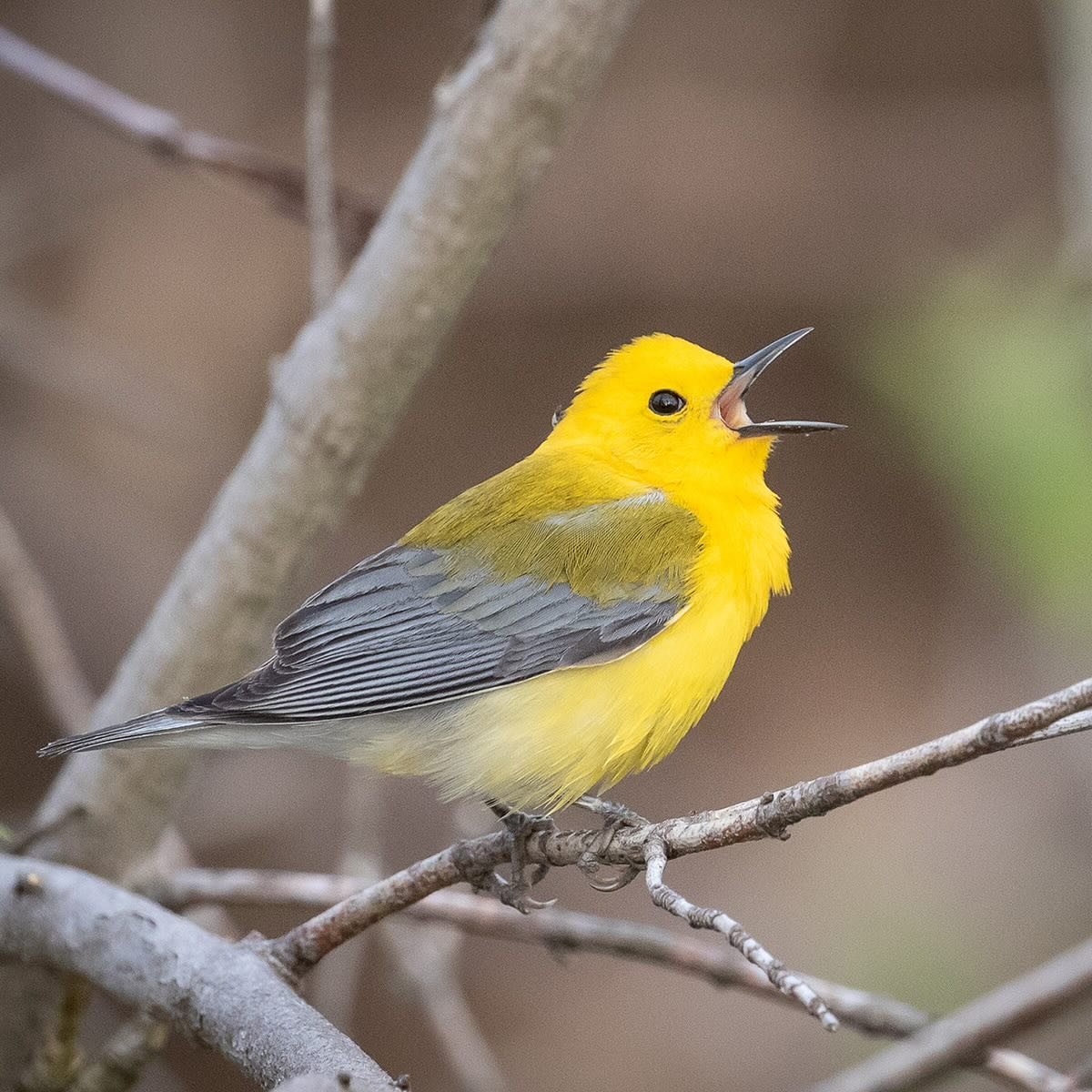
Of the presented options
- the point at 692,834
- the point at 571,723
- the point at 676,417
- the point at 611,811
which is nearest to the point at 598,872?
the point at 611,811

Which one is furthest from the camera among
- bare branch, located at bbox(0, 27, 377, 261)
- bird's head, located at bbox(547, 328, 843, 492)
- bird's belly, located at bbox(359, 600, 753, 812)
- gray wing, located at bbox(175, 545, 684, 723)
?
bare branch, located at bbox(0, 27, 377, 261)

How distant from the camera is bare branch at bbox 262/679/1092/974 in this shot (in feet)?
5.51

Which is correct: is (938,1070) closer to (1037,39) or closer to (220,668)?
(220,668)

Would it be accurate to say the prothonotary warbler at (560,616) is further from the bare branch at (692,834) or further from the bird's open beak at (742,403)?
the bare branch at (692,834)

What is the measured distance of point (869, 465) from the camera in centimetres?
675

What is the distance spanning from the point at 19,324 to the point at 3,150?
1.00 m

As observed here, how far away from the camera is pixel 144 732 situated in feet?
9.32

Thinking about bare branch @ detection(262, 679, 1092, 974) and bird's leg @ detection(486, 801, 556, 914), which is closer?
bare branch @ detection(262, 679, 1092, 974)


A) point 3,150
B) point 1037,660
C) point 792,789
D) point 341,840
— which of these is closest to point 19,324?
point 3,150

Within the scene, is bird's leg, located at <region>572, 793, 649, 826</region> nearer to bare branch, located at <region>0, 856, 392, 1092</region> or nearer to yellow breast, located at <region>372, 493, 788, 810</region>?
yellow breast, located at <region>372, 493, 788, 810</region>

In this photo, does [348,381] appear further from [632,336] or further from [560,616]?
[632,336]

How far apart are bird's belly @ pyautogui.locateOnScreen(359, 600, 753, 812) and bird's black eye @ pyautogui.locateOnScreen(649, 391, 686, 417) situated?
45cm

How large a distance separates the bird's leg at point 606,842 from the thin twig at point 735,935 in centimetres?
22

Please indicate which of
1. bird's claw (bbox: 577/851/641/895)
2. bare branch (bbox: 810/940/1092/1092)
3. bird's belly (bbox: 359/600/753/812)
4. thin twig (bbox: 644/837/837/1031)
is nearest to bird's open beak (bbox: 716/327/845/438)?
bird's belly (bbox: 359/600/753/812)
